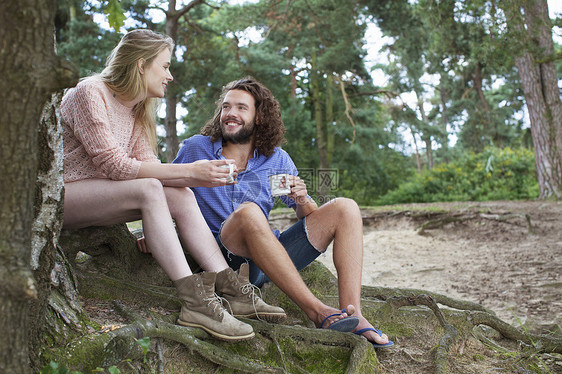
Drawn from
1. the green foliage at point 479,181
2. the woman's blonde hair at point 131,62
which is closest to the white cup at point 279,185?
the woman's blonde hair at point 131,62

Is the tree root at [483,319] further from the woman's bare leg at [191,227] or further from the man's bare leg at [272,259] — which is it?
the woman's bare leg at [191,227]

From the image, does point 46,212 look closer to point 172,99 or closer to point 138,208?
point 138,208

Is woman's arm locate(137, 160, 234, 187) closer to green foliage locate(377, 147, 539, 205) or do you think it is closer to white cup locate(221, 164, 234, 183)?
white cup locate(221, 164, 234, 183)

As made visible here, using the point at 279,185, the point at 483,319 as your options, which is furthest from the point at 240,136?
the point at 483,319

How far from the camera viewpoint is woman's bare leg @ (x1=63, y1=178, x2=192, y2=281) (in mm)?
2004

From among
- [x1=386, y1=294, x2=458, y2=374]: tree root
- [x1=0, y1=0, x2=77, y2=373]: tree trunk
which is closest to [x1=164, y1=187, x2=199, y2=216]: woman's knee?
[x1=0, y1=0, x2=77, y2=373]: tree trunk

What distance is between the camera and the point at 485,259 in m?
5.68

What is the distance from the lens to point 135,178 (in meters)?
2.07

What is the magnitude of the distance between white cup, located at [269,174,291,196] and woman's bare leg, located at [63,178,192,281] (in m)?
0.64

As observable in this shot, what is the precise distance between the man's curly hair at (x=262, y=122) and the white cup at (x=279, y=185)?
33cm

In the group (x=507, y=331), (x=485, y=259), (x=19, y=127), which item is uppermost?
(x=19, y=127)

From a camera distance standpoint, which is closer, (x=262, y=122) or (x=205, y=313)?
(x=205, y=313)

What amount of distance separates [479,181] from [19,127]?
1310 centimetres

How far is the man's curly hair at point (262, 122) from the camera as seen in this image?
2.82 m
